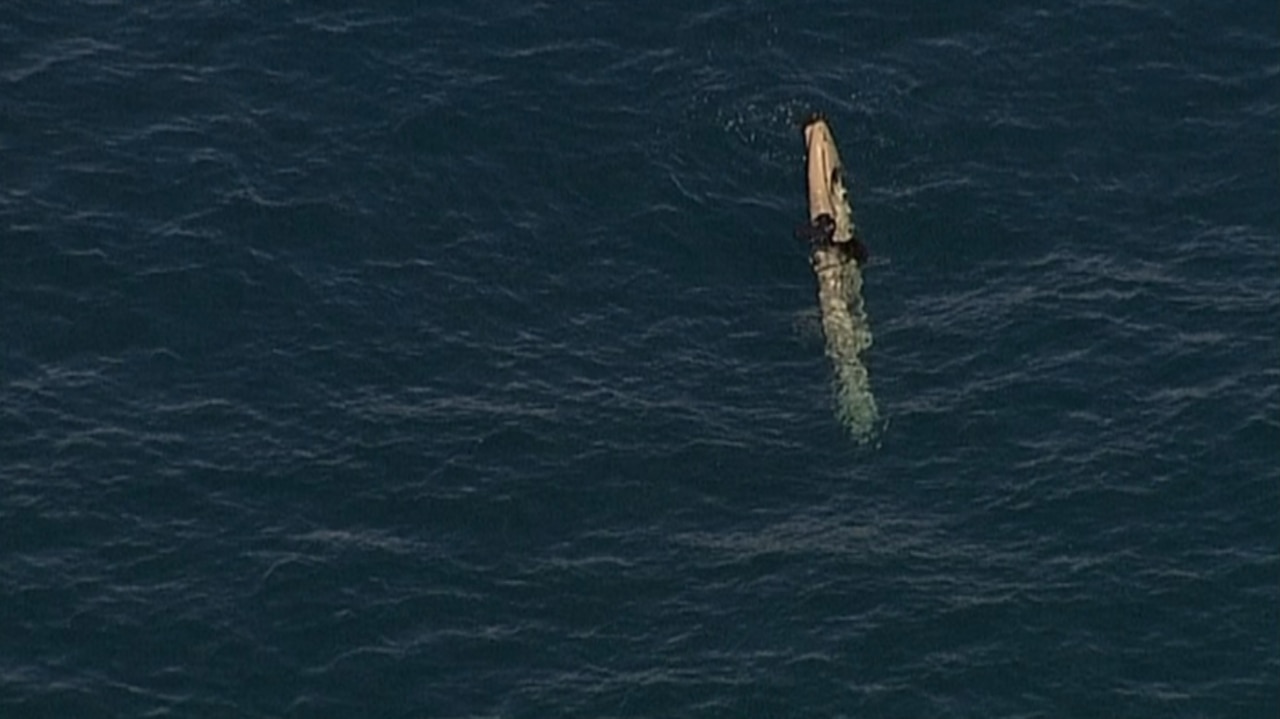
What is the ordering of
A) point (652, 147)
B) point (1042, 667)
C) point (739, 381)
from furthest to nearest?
point (652, 147) < point (739, 381) < point (1042, 667)

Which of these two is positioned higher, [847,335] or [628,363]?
[628,363]

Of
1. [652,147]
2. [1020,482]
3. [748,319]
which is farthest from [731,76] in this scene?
[1020,482]

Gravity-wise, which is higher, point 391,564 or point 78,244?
point 78,244

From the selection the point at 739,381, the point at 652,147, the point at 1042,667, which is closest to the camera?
the point at 1042,667

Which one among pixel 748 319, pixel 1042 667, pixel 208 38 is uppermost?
pixel 208 38

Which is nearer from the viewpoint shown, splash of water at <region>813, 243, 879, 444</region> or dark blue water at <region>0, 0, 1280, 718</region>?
dark blue water at <region>0, 0, 1280, 718</region>

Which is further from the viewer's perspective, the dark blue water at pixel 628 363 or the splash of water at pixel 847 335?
the splash of water at pixel 847 335

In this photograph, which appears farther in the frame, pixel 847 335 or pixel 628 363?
pixel 847 335

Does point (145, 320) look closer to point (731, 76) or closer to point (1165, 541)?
point (731, 76)
